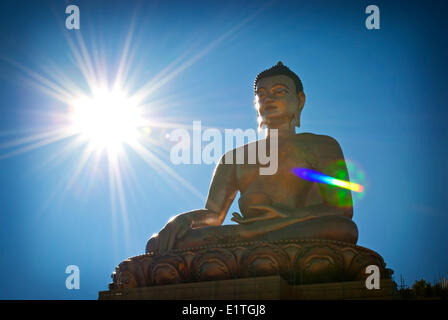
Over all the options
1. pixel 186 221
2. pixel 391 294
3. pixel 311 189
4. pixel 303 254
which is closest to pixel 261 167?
pixel 311 189

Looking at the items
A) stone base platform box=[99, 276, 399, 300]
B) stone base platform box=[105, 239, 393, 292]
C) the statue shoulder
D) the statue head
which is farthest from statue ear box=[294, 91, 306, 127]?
stone base platform box=[99, 276, 399, 300]

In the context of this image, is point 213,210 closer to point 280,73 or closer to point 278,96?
point 278,96

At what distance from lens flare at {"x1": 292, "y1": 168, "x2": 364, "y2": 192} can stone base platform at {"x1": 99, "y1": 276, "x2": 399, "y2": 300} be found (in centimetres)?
156

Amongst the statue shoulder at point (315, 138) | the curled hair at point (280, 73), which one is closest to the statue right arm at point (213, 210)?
the statue shoulder at point (315, 138)

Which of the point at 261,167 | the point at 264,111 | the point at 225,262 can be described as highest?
the point at 264,111

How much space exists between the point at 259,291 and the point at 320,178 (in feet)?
8.07

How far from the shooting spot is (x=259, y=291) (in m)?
5.67

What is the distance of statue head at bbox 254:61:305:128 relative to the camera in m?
8.44

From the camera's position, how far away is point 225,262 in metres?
6.39

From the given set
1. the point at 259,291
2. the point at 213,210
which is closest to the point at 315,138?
the point at 213,210

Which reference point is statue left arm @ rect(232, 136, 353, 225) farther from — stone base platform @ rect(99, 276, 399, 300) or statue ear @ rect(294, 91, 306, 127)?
stone base platform @ rect(99, 276, 399, 300)

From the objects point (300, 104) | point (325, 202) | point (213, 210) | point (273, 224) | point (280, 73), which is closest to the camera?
point (273, 224)
